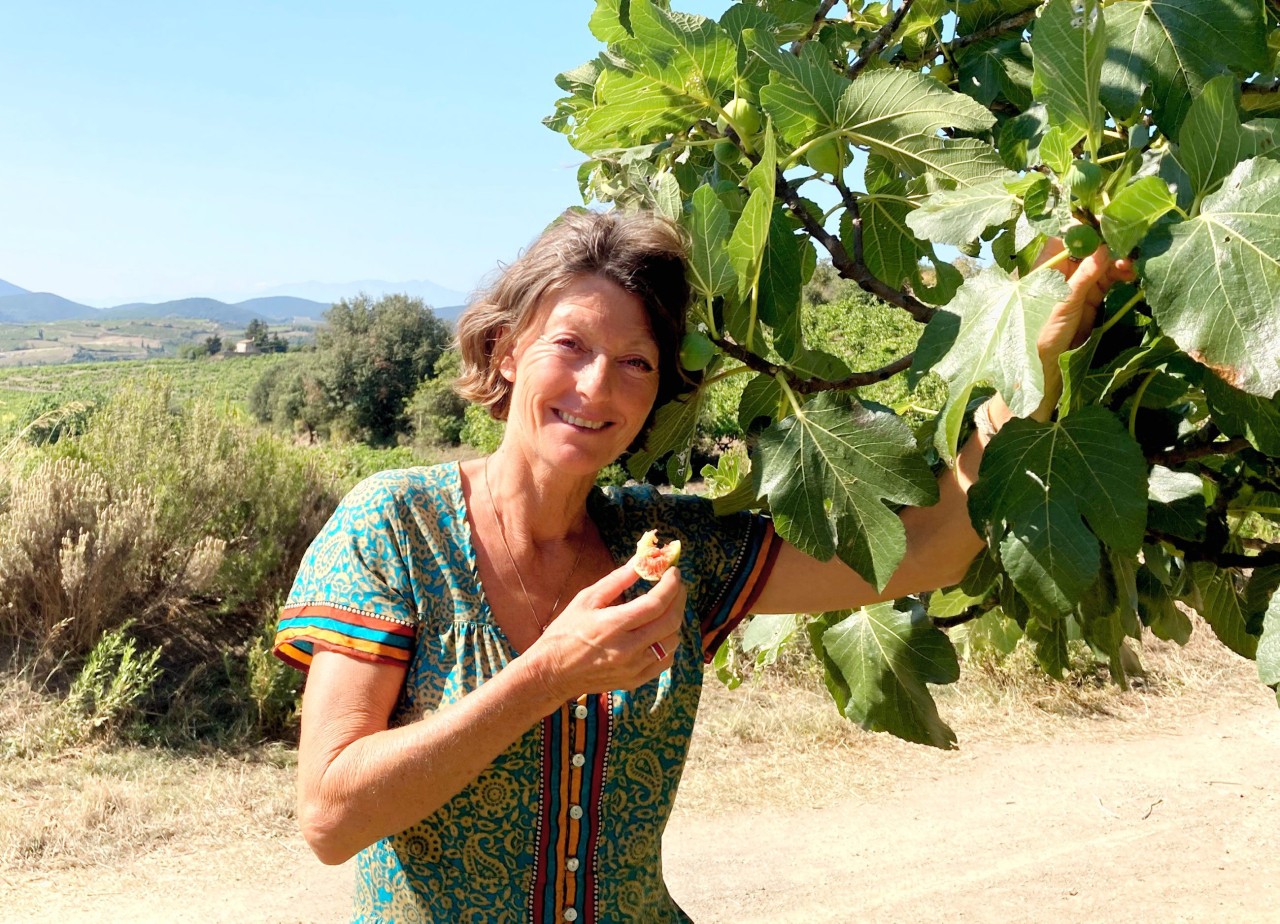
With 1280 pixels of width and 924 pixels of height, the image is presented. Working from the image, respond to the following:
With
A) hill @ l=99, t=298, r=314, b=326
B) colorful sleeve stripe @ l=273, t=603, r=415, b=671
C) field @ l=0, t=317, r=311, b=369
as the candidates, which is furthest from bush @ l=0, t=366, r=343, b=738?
hill @ l=99, t=298, r=314, b=326

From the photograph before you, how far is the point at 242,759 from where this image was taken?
548 centimetres

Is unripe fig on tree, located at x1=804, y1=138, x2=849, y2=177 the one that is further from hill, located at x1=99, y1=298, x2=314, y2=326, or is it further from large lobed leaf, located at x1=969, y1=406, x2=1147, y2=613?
hill, located at x1=99, y1=298, x2=314, y2=326

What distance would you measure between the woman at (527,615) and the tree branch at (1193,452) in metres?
0.22

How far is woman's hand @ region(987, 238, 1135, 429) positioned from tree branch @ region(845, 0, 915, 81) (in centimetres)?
66

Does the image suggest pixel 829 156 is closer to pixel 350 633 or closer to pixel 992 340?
pixel 992 340

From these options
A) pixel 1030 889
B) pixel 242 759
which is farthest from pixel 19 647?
pixel 1030 889

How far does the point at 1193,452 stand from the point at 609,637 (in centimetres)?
81

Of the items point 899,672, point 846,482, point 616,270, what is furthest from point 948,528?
point 616,270

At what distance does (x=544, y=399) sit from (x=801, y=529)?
46 centimetres

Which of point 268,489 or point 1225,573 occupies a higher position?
point 1225,573

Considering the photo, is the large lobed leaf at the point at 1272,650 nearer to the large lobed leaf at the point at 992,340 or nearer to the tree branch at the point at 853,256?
the large lobed leaf at the point at 992,340

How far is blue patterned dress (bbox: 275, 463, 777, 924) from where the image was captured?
157 centimetres

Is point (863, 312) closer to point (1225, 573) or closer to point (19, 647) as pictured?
point (19, 647)

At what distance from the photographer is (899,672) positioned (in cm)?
175
